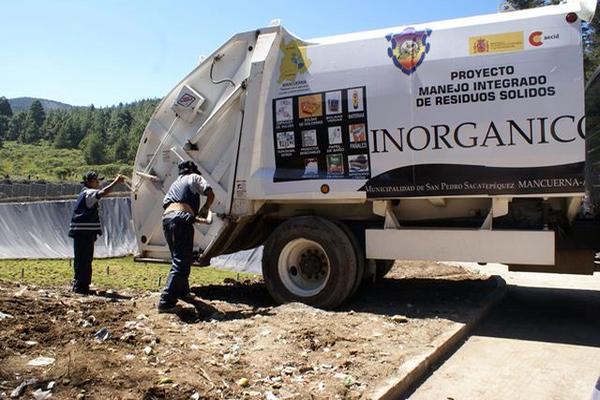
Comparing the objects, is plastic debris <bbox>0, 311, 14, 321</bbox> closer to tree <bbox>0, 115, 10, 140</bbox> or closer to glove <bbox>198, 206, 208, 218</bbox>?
glove <bbox>198, 206, 208, 218</bbox>

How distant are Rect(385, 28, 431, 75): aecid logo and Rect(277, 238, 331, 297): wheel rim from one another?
2408 mm

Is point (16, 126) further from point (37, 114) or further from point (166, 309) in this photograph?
point (166, 309)

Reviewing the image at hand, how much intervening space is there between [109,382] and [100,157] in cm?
13152

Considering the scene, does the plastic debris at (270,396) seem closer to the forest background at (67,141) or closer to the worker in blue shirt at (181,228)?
the worker in blue shirt at (181,228)

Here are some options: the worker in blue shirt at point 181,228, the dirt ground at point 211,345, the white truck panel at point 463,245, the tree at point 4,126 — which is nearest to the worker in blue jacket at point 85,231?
the dirt ground at point 211,345

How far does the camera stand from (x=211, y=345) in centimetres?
504

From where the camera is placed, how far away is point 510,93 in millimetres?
6059

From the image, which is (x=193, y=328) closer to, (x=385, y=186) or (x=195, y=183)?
(x=195, y=183)

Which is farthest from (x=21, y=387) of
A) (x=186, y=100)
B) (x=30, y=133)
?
(x=30, y=133)

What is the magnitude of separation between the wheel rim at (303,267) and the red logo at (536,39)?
3335 mm

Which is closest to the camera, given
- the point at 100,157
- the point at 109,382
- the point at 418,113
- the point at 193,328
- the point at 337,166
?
the point at 109,382

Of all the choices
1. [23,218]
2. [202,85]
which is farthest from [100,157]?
[202,85]

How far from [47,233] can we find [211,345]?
1229 cm

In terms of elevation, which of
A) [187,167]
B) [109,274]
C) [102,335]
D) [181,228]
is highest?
[187,167]
